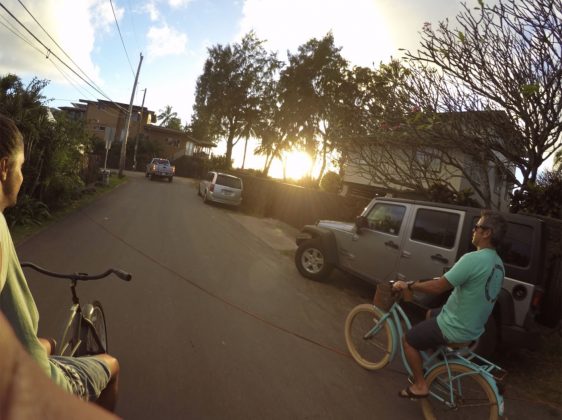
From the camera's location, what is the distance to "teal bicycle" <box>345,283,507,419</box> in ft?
11.1

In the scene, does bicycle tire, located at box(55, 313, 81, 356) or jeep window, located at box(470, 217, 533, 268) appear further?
jeep window, located at box(470, 217, 533, 268)

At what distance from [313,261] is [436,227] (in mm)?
2782

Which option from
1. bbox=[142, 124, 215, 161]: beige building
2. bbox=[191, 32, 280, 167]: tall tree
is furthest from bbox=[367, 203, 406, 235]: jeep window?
bbox=[142, 124, 215, 161]: beige building

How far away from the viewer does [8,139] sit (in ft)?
5.51

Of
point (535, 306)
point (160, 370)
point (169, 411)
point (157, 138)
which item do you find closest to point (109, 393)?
point (169, 411)

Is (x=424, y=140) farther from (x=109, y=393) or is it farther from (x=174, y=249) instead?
(x=109, y=393)

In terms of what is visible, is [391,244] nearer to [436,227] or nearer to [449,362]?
[436,227]

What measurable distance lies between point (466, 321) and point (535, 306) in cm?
203

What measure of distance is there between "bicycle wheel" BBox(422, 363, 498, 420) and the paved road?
247 mm

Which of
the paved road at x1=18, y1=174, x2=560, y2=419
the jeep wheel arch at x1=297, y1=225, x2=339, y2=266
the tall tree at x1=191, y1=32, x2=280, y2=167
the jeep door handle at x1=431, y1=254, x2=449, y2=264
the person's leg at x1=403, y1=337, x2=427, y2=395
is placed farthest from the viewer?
the tall tree at x1=191, y1=32, x2=280, y2=167

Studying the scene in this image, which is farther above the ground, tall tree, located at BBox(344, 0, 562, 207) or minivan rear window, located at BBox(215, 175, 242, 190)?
tall tree, located at BBox(344, 0, 562, 207)

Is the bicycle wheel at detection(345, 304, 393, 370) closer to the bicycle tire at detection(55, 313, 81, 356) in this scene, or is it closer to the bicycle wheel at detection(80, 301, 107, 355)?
the bicycle wheel at detection(80, 301, 107, 355)

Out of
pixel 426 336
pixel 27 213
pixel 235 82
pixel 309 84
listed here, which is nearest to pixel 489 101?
pixel 426 336

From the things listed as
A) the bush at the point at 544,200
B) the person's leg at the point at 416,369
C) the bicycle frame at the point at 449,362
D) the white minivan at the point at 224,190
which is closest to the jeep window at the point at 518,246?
the bicycle frame at the point at 449,362
